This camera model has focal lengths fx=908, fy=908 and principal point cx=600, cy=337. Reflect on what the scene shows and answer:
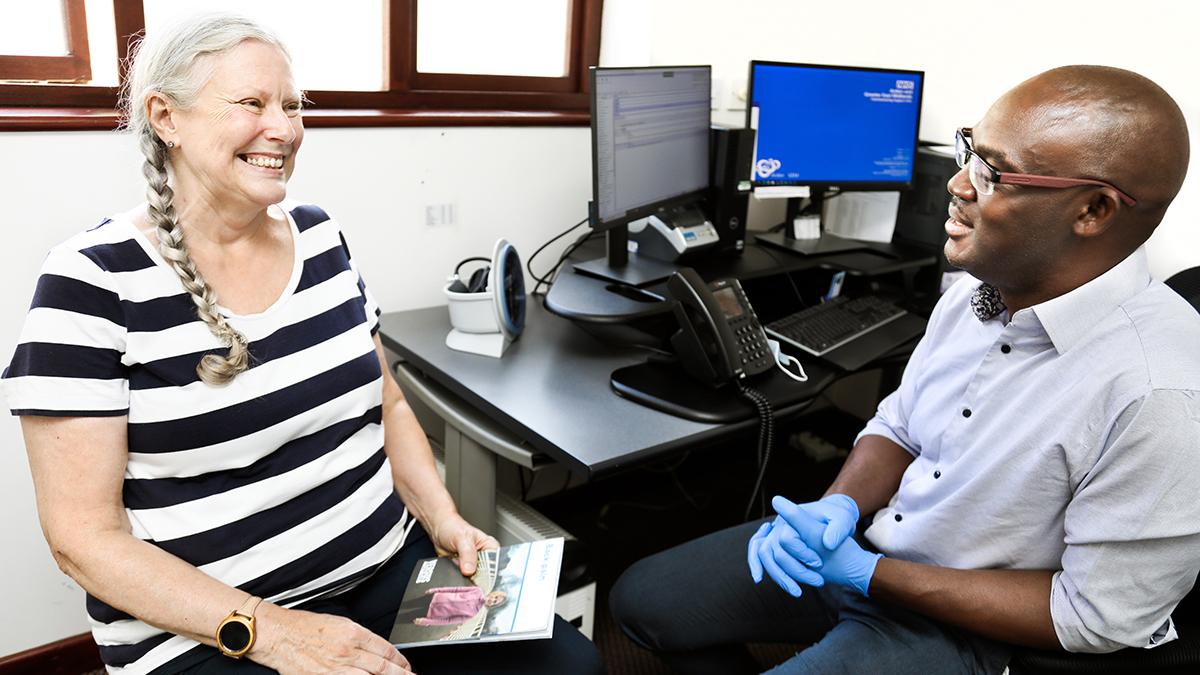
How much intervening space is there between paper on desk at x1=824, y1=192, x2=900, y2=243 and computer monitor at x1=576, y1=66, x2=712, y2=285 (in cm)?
53

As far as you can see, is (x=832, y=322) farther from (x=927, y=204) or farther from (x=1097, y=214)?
(x=1097, y=214)

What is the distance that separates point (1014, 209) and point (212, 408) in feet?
3.54

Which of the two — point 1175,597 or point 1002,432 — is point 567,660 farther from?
point 1175,597

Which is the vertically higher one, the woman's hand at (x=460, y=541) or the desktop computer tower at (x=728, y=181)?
the desktop computer tower at (x=728, y=181)

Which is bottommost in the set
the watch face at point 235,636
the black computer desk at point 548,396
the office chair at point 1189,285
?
the watch face at point 235,636

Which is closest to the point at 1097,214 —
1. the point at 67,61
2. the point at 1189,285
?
the point at 1189,285

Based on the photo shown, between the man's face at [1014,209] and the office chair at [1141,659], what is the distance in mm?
488

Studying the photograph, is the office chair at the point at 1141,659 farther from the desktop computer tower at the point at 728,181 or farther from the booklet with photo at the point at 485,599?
the desktop computer tower at the point at 728,181

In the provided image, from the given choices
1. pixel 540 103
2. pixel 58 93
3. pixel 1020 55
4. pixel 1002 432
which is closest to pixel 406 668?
pixel 1002 432

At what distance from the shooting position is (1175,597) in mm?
1129

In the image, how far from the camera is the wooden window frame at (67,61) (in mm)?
1692

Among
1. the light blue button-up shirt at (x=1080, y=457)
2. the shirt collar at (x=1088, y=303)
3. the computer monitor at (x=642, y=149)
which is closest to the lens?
the light blue button-up shirt at (x=1080, y=457)

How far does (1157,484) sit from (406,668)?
3.17 feet

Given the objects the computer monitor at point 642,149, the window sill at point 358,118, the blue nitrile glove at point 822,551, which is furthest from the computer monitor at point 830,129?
the blue nitrile glove at point 822,551
